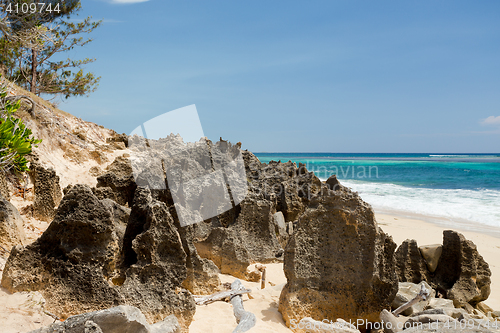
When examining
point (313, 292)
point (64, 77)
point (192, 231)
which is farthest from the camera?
point (64, 77)

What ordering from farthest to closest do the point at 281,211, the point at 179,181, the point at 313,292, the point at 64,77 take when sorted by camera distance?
the point at 64,77
the point at 281,211
the point at 179,181
the point at 313,292

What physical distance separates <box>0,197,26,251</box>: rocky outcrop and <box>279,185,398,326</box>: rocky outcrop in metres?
2.69

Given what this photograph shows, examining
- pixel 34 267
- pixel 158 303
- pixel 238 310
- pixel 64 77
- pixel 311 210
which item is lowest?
pixel 238 310

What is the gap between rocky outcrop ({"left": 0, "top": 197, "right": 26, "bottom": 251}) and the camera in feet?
11.4

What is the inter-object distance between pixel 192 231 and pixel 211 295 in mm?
1237

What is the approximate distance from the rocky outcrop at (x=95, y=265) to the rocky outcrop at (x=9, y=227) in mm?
862

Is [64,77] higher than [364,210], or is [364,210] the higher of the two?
[64,77]

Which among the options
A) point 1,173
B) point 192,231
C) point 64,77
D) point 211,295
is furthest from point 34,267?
point 64,77

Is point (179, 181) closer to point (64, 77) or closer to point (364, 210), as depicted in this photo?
point (364, 210)

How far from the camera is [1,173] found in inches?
193

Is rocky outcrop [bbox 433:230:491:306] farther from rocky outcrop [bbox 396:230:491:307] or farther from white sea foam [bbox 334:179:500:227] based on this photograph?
white sea foam [bbox 334:179:500:227]

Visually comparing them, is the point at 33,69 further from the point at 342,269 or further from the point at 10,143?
the point at 342,269

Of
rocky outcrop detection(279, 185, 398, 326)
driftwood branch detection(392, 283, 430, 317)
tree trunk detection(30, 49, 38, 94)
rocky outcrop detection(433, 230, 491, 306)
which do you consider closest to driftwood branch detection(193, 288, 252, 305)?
rocky outcrop detection(279, 185, 398, 326)

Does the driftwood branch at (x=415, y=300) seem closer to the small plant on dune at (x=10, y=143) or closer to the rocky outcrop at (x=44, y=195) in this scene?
the rocky outcrop at (x=44, y=195)
